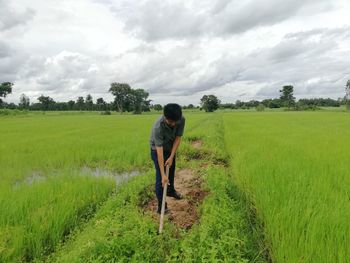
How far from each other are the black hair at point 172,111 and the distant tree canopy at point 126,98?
64020 mm

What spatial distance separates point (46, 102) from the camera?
243 ft

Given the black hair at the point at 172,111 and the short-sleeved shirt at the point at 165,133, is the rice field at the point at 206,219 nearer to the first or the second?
the short-sleeved shirt at the point at 165,133

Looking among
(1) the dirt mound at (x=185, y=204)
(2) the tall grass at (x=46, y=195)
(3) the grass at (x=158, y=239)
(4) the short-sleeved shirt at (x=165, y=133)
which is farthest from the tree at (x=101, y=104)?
(3) the grass at (x=158, y=239)

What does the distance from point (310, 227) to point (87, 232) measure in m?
2.36

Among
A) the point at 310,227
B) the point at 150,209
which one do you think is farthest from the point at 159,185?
the point at 310,227

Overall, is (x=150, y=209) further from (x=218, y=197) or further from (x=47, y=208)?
(x=47, y=208)

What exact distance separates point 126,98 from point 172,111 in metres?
65.5

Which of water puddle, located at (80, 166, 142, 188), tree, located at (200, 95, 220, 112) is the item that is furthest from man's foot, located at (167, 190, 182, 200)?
tree, located at (200, 95, 220, 112)

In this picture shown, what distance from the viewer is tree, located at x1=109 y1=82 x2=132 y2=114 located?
→ 6488 centimetres

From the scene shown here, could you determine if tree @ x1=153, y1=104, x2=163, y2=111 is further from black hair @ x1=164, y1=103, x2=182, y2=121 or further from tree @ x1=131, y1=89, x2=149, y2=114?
black hair @ x1=164, y1=103, x2=182, y2=121

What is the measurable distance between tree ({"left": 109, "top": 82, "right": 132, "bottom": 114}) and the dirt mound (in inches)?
2455

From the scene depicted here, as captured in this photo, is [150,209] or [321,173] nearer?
[150,209]

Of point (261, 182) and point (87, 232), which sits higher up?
point (261, 182)

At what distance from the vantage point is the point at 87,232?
10.1ft
